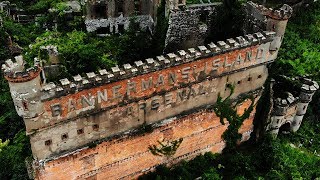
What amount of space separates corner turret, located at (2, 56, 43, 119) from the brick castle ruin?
0.15ft

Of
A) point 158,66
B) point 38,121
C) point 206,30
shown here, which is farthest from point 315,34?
point 38,121

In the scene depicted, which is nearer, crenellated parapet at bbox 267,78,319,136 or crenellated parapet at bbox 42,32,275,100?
crenellated parapet at bbox 42,32,275,100

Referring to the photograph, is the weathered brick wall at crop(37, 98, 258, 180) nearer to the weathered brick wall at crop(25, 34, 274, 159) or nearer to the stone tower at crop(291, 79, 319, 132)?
the weathered brick wall at crop(25, 34, 274, 159)

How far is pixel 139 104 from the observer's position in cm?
2516

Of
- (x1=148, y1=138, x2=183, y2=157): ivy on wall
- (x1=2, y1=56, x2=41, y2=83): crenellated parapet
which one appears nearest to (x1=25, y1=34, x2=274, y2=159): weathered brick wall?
(x1=2, y1=56, x2=41, y2=83): crenellated parapet

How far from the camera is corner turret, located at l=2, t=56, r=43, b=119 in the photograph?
20.1 m

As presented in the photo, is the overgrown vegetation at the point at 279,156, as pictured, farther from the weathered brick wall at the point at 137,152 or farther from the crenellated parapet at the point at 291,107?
the crenellated parapet at the point at 291,107

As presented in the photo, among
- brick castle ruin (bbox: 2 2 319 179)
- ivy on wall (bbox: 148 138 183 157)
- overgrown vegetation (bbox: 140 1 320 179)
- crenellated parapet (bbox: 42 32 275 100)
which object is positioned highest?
crenellated parapet (bbox: 42 32 275 100)

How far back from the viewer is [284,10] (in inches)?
1063

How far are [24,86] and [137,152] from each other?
31.4ft

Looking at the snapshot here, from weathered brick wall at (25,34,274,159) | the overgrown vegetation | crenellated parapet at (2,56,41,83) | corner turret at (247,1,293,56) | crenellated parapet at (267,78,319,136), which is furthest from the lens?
crenellated parapet at (267,78,319,136)

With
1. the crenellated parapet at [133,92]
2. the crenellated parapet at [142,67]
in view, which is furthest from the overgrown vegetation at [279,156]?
the crenellated parapet at [142,67]

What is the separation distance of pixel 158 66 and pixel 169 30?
10.0 meters

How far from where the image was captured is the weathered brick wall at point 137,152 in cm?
2500
